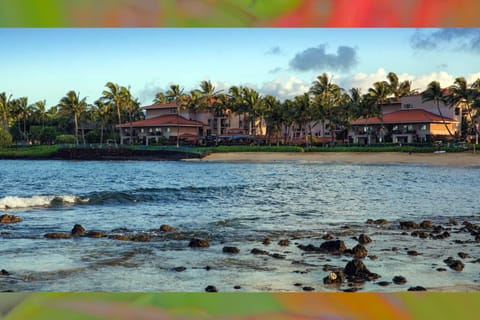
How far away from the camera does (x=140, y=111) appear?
38344 mm

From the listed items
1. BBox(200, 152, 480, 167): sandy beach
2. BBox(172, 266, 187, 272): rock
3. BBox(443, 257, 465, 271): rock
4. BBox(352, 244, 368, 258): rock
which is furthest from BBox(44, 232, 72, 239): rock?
BBox(200, 152, 480, 167): sandy beach

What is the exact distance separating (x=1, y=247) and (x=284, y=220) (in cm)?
568

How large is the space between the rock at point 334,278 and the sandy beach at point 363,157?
2490cm

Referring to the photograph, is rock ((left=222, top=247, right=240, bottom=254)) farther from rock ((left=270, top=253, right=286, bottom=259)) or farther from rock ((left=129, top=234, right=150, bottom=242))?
rock ((left=129, top=234, right=150, bottom=242))

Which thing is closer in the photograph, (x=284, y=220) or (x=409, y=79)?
(x=284, y=220)

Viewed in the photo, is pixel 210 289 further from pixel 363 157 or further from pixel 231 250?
pixel 363 157

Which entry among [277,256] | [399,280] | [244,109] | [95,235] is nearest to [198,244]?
[277,256]

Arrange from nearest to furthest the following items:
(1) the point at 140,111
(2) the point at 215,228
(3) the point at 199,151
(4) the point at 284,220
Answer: (2) the point at 215,228, (4) the point at 284,220, (1) the point at 140,111, (3) the point at 199,151

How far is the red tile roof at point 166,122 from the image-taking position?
3606 centimetres

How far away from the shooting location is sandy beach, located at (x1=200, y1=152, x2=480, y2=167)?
29000 mm

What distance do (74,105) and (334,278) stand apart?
1312 inches

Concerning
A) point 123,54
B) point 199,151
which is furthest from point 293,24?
point 199,151

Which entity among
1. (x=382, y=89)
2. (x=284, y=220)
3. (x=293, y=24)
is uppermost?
(x=382, y=89)

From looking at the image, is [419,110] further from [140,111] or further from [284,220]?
[284,220]
